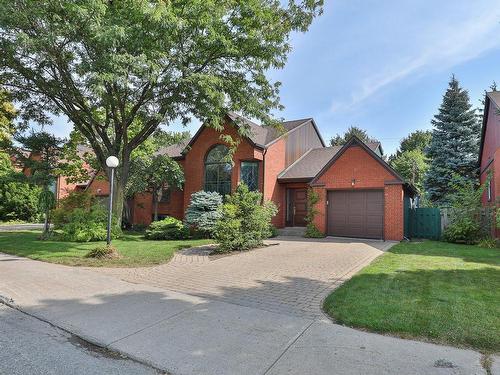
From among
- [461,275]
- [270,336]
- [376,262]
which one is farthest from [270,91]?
[270,336]

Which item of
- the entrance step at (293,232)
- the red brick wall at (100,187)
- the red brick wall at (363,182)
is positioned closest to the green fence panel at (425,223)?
the red brick wall at (363,182)

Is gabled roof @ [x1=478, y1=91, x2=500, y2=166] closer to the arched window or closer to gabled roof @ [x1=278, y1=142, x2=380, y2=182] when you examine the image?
gabled roof @ [x1=278, y1=142, x2=380, y2=182]

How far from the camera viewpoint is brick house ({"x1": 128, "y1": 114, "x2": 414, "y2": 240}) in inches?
623

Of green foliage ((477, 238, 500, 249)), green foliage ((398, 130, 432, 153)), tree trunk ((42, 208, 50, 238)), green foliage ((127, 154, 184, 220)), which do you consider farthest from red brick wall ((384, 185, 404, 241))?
green foliage ((398, 130, 432, 153))

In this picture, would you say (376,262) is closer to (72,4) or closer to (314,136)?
(72,4)

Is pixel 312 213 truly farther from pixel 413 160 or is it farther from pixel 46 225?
pixel 413 160

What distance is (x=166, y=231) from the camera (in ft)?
53.9

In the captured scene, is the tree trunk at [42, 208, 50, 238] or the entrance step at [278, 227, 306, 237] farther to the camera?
the entrance step at [278, 227, 306, 237]

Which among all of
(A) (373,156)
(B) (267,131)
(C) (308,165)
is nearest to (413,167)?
(C) (308,165)

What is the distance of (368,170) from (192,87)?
8772 millimetres

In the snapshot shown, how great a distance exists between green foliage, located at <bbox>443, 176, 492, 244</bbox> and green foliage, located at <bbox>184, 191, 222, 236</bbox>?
10.5 metres

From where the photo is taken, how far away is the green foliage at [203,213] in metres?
16.8

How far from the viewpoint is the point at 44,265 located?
30.5 ft

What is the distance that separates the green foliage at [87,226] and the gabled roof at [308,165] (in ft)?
31.8
